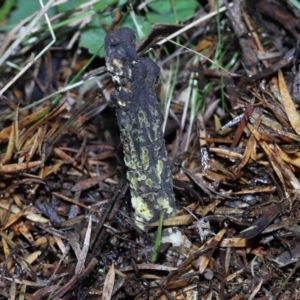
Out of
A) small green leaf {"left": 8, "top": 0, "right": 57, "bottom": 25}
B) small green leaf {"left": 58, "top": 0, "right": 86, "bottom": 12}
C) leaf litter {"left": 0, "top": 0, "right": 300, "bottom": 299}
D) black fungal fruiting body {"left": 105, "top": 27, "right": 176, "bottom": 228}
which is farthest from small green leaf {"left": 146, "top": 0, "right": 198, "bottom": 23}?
black fungal fruiting body {"left": 105, "top": 27, "right": 176, "bottom": 228}

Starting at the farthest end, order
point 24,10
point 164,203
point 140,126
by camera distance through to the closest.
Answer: point 24,10 < point 164,203 < point 140,126

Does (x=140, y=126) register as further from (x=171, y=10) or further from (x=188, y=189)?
(x=171, y=10)

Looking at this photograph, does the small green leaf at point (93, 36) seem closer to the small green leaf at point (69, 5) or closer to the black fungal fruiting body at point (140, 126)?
the small green leaf at point (69, 5)

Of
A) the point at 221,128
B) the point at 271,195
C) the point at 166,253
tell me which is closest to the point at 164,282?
the point at 166,253

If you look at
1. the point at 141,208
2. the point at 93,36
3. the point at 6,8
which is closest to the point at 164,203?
the point at 141,208

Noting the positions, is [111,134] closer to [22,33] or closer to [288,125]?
[22,33]

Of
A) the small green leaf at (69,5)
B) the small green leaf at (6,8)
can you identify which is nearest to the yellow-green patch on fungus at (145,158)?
the small green leaf at (69,5)
